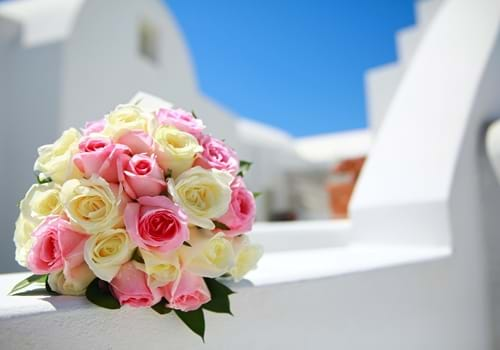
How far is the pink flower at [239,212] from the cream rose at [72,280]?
333 mm

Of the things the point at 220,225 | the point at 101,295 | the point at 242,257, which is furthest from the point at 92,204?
the point at 242,257

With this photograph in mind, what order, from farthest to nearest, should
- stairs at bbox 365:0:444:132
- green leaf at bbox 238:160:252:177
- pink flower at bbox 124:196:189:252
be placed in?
stairs at bbox 365:0:444:132, green leaf at bbox 238:160:252:177, pink flower at bbox 124:196:189:252

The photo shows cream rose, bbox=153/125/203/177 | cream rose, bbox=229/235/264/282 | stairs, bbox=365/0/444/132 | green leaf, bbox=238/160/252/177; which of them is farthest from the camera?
stairs, bbox=365/0/444/132

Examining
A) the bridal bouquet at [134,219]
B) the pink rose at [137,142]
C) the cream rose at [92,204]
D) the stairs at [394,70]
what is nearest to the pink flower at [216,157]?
the bridal bouquet at [134,219]

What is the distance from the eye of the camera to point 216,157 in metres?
1.01

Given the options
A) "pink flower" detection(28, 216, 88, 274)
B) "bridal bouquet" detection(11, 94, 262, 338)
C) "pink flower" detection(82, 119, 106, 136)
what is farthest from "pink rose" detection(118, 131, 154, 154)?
"pink flower" detection(28, 216, 88, 274)

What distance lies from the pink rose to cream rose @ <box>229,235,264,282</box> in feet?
1.11

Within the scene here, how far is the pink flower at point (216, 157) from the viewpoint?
0.97m

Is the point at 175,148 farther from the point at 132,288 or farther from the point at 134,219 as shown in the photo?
the point at 132,288

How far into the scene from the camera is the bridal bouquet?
0.82m

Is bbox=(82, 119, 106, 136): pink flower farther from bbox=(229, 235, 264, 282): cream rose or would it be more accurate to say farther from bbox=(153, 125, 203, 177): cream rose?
bbox=(229, 235, 264, 282): cream rose

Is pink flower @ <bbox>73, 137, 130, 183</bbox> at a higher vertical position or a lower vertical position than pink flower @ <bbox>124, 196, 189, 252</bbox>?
higher

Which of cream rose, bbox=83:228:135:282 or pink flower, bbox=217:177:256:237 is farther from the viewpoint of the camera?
pink flower, bbox=217:177:256:237

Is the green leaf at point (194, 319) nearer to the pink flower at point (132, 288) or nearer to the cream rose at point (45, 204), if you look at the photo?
the pink flower at point (132, 288)
